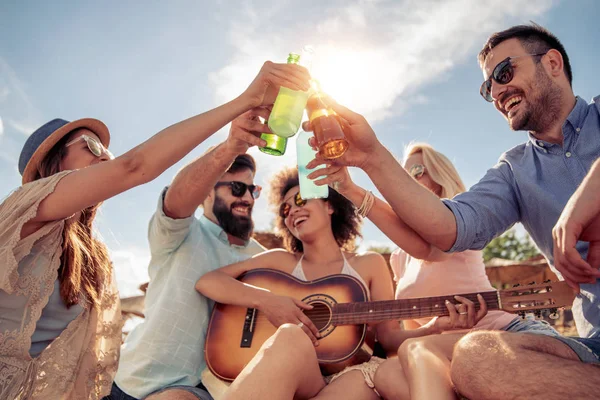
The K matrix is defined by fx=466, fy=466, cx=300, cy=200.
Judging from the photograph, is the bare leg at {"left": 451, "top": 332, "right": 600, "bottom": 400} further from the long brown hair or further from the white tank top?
the long brown hair

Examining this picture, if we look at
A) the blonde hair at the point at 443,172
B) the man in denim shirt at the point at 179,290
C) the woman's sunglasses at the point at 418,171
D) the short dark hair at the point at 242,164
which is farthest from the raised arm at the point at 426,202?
the short dark hair at the point at 242,164

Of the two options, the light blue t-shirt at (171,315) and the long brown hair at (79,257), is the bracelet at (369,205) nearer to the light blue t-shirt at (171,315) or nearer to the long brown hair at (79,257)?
the light blue t-shirt at (171,315)

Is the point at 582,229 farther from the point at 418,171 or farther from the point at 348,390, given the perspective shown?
the point at 418,171

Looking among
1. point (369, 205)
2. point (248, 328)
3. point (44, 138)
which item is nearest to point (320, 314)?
point (248, 328)

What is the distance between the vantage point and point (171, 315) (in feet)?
10.5

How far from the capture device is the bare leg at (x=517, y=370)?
159 cm

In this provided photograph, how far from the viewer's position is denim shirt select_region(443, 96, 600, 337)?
251 centimetres

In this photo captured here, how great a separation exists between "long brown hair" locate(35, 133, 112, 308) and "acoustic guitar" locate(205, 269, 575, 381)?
884 mm

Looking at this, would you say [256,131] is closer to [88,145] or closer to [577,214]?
[88,145]

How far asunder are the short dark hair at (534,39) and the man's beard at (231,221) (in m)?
2.31

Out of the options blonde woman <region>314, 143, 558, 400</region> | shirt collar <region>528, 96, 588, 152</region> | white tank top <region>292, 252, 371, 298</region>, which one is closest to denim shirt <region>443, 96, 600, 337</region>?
shirt collar <region>528, 96, 588, 152</region>

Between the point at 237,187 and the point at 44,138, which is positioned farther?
the point at 237,187

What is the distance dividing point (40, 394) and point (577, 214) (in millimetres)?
2576

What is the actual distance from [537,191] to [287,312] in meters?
1.72
